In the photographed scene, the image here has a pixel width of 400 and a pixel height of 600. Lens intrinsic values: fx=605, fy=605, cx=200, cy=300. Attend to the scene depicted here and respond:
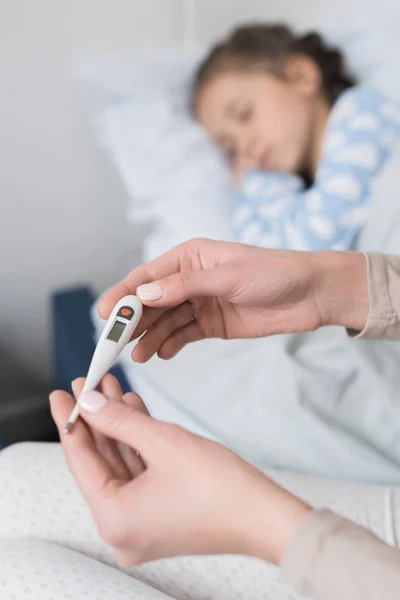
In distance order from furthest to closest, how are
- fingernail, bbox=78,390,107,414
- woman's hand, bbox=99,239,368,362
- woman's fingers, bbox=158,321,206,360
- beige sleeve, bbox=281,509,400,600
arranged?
woman's fingers, bbox=158,321,206,360 → woman's hand, bbox=99,239,368,362 → fingernail, bbox=78,390,107,414 → beige sleeve, bbox=281,509,400,600

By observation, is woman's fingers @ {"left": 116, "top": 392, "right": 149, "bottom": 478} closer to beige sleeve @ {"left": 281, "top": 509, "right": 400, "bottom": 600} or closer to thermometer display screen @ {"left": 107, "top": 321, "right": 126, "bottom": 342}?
thermometer display screen @ {"left": 107, "top": 321, "right": 126, "bottom": 342}

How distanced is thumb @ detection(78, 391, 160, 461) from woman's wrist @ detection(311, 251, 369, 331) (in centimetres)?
30

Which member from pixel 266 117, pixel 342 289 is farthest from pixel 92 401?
pixel 266 117

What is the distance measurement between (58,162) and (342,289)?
2.92ft

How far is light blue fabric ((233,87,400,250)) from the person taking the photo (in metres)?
1.02

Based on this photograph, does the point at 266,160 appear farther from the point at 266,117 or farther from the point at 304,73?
the point at 304,73

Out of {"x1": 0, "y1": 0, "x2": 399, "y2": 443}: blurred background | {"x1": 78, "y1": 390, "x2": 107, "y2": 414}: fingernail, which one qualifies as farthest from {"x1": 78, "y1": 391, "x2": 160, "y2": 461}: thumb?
{"x1": 0, "y1": 0, "x2": 399, "y2": 443}: blurred background

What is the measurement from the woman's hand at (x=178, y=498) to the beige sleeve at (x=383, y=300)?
30 cm

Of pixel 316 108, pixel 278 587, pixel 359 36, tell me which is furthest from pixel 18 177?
pixel 278 587

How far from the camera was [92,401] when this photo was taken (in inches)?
20.4

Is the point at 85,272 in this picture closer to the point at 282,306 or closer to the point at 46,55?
the point at 46,55

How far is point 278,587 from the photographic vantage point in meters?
0.63

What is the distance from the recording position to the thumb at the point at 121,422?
488mm

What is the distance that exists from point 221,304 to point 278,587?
32cm
